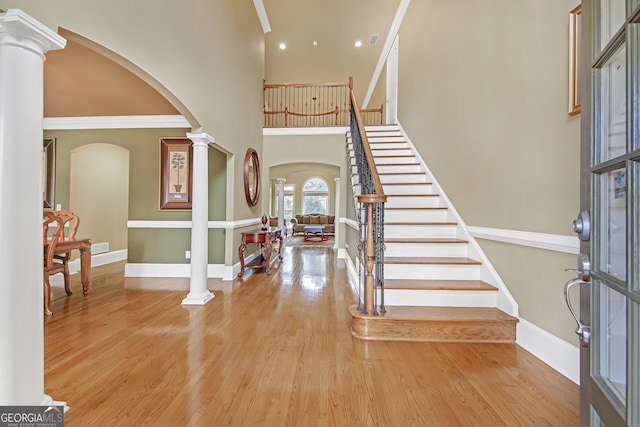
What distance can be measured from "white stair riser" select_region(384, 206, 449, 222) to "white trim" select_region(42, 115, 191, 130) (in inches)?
131

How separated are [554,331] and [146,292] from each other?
412cm

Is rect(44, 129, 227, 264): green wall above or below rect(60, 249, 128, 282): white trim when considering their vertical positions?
above

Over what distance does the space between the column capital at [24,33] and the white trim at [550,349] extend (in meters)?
3.25

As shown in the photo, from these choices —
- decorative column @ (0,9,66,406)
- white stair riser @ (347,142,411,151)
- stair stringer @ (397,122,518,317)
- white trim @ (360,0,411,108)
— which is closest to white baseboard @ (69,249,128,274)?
decorative column @ (0,9,66,406)

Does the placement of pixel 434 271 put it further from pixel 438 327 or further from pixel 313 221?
pixel 313 221

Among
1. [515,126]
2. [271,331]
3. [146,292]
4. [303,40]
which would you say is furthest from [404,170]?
[303,40]

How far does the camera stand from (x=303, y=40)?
6.91 m

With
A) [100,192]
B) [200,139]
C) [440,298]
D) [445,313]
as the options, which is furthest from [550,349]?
[100,192]

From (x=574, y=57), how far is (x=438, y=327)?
198 centimetres

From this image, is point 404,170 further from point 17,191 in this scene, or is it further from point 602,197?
point 17,191

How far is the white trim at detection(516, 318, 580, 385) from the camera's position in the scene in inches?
67.0

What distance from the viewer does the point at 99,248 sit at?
17.3ft

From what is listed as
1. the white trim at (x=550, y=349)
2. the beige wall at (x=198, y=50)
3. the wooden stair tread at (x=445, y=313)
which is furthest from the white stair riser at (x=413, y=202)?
the beige wall at (x=198, y=50)

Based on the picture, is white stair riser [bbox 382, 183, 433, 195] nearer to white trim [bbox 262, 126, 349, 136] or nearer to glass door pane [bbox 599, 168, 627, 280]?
white trim [bbox 262, 126, 349, 136]
